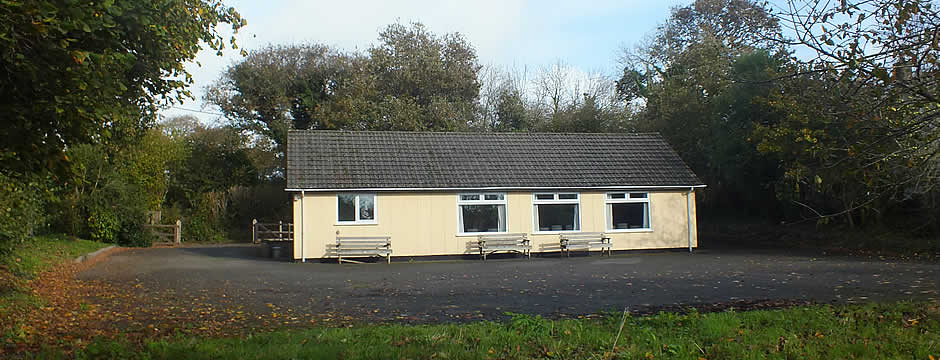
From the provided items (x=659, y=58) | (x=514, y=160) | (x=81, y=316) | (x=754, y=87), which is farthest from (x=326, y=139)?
(x=659, y=58)

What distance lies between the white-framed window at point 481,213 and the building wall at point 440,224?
0.17 meters

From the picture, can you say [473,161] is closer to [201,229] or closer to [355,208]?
[355,208]

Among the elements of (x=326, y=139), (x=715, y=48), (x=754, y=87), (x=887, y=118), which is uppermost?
(x=715, y=48)

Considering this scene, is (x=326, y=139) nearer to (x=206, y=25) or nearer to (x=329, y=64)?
(x=206, y=25)

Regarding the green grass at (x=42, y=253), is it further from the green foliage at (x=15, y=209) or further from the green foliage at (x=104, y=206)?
the green foliage at (x=104, y=206)

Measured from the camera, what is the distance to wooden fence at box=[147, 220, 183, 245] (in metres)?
30.6

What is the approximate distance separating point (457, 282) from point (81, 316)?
22.9 feet

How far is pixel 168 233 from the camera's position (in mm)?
30953

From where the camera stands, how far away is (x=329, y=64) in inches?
1585

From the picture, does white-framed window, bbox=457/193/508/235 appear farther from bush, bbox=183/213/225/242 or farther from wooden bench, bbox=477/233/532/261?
bush, bbox=183/213/225/242

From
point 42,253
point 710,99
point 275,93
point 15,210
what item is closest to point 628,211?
point 710,99

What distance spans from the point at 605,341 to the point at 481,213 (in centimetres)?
1481

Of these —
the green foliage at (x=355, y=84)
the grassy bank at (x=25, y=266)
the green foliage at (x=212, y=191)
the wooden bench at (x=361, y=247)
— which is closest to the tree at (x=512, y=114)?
the green foliage at (x=355, y=84)

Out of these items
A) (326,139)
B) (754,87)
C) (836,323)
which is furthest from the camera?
(754,87)
